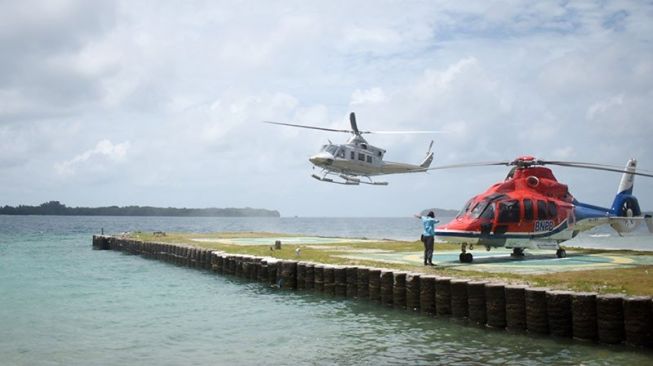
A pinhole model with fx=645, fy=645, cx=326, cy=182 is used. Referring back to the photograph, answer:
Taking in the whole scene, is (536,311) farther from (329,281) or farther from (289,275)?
(289,275)

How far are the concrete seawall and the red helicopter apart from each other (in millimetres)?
3853

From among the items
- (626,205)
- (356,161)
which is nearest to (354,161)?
(356,161)

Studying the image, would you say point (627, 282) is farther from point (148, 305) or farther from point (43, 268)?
point (43, 268)

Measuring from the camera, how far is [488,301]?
684 inches

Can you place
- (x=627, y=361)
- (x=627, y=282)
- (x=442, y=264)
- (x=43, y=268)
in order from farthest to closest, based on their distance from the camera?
1. (x=43, y=268)
2. (x=442, y=264)
3. (x=627, y=282)
4. (x=627, y=361)

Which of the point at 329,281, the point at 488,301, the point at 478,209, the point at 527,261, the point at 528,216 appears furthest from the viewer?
the point at 527,261

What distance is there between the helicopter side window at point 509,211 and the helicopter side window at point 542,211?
3.84 ft

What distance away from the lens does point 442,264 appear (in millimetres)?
24328

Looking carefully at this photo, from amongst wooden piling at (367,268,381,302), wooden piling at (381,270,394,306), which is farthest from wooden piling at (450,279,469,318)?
wooden piling at (367,268,381,302)

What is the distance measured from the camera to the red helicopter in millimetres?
24375

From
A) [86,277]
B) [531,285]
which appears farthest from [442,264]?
[86,277]

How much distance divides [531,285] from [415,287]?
155 inches

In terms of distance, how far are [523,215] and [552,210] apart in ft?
5.98

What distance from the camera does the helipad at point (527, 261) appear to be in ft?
75.0
